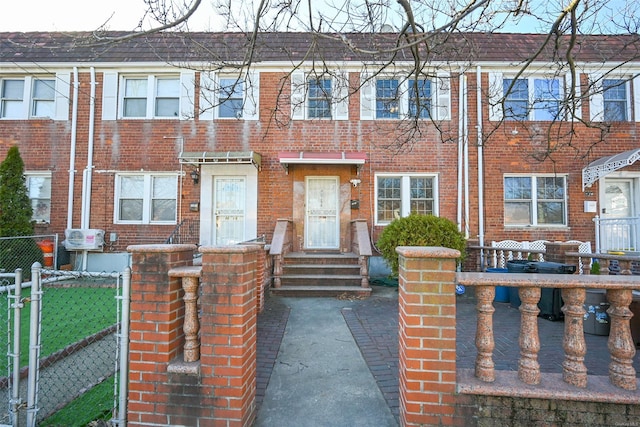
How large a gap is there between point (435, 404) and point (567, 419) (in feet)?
2.74

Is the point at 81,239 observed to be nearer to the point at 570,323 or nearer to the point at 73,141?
the point at 73,141

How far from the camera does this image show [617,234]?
842cm

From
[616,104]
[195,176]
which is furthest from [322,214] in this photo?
[616,104]

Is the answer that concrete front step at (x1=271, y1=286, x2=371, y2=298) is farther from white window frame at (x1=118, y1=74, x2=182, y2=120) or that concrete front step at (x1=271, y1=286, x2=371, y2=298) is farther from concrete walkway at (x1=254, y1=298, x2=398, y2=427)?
white window frame at (x1=118, y1=74, x2=182, y2=120)

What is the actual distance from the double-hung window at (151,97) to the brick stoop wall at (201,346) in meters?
8.36

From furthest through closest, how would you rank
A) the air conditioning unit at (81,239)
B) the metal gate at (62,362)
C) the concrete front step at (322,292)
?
the air conditioning unit at (81,239), the concrete front step at (322,292), the metal gate at (62,362)

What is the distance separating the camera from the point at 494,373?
2.20m

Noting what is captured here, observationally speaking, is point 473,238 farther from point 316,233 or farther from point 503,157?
point 316,233

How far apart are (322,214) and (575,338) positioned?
7.37 m

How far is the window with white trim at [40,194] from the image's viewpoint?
30.3ft

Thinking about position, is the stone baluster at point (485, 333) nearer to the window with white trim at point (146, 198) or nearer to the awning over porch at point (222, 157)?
the awning over porch at point (222, 157)

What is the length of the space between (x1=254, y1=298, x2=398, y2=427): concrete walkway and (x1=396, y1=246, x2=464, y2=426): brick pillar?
0.49 m

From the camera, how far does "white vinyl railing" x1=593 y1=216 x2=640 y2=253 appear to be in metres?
8.02

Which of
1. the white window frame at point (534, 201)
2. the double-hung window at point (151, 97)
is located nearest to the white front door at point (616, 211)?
the white window frame at point (534, 201)
